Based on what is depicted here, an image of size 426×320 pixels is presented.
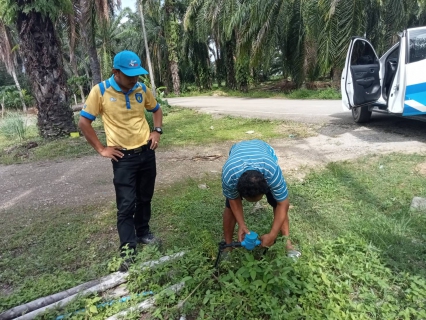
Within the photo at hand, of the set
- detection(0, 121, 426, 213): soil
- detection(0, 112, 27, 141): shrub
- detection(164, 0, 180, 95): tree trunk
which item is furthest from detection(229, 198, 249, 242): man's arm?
detection(164, 0, 180, 95): tree trunk

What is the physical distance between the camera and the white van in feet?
17.6

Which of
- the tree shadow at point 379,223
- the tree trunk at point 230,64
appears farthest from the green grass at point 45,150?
the tree trunk at point 230,64

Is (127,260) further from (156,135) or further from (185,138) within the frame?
(185,138)

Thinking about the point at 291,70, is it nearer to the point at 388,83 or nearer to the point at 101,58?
the point at 388,83

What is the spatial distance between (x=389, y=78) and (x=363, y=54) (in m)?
0.74

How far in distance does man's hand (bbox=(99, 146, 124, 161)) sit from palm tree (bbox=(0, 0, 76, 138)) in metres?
6.01

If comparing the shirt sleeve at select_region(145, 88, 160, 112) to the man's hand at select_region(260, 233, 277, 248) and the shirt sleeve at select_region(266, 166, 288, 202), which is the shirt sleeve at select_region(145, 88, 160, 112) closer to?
the shirt sleeve at select_region(266, 166, 288, 202)

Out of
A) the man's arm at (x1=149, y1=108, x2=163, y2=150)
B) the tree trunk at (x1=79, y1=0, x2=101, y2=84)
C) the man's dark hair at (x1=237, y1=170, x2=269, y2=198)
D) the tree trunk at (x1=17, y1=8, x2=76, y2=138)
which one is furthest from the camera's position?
the tree trunk at (x1=79, y1=0, x2=101, y2=84)

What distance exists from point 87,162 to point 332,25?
966 centimetres

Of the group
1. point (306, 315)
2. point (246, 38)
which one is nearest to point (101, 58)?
point (246, 38)

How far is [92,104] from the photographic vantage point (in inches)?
103

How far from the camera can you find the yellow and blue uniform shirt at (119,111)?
2645 millimetres

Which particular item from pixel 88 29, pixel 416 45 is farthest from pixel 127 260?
pixel 88 29

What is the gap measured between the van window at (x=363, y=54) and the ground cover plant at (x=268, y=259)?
3.56 meters
